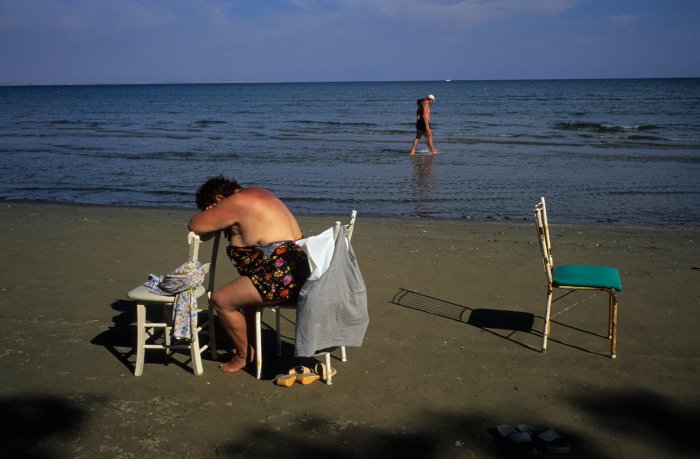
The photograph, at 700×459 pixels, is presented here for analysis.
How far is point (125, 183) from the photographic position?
13.9 m

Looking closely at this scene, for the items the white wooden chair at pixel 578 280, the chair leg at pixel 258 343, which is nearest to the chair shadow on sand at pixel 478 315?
the white wooden chair at pixel 578 280

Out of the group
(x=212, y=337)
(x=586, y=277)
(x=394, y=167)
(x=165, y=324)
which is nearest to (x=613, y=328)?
(x=586, y=277)

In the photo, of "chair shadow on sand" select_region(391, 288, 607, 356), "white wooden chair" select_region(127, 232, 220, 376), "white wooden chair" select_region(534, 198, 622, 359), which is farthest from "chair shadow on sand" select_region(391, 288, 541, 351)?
"white wooden chair" select_region(127, 232, 220, 376)

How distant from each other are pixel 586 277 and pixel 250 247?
232cm

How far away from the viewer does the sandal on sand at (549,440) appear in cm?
332

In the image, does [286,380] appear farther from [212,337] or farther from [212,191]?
[212,191]

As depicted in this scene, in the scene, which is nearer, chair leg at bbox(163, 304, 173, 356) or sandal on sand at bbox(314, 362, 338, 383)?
sandal on sand at bbox(314, 362, 338, 383)

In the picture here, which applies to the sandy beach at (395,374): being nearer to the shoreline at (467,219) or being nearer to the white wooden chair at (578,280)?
the white wooden chair at (578,280)

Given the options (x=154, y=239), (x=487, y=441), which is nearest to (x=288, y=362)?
(x=487, y=441)

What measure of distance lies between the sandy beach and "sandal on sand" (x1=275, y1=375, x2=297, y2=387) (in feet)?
0.16

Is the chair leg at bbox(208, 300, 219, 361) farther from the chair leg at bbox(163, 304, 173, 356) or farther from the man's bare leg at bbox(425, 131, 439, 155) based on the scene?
the man's bare leg at bbox(425, 131, 439, 155)

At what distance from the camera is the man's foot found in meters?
4.36

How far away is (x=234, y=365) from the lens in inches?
172

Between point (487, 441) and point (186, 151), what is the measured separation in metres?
18.0
